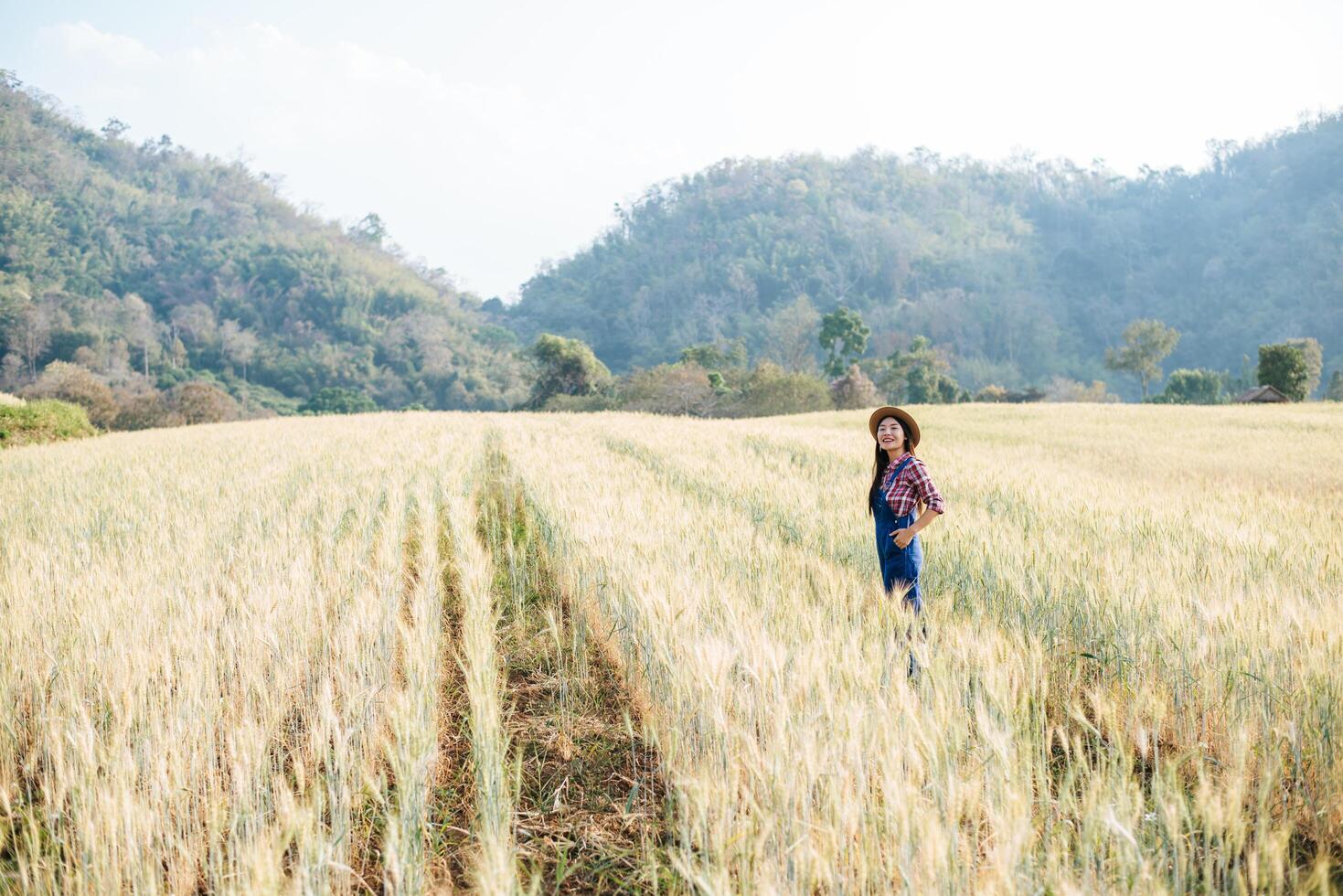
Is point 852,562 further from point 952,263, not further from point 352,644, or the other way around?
point 952,263

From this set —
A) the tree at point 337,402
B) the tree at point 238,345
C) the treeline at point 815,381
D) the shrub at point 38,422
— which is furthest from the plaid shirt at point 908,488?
the tree at point 238,345

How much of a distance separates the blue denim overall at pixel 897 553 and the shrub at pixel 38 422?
2325 centimetres

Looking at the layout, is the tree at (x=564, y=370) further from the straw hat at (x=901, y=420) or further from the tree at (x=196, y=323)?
the straw hat at (x=901, y=420)

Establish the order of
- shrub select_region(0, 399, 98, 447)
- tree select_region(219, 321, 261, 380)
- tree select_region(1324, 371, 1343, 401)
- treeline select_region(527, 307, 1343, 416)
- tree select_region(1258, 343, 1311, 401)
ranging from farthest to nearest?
tree select_region(219, 321, 261, 380), tree select_region(1324, 371, 1343, 401), treeline select_region(527, 307, 1343, 416), tree select_region(1258, 343, 1311, 401), shrub select_region(0, 399, 98, 447)

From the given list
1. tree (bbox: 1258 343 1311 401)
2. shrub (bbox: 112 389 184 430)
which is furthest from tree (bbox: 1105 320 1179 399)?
shrub (bbox: 112 389 184 430)

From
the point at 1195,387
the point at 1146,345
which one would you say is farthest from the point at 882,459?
the point at 1146,345

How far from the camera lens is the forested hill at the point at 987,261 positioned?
87125 mm

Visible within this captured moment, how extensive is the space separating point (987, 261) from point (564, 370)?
76288 mm

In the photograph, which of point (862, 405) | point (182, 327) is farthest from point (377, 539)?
point (182, 327)

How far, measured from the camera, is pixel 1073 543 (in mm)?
4586

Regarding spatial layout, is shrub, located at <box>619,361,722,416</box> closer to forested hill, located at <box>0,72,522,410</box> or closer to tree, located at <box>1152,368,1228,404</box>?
forested hill, located at <box>0,72,522,410</box>

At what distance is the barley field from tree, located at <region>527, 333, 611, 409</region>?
4782cm

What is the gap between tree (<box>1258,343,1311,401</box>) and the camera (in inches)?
1469

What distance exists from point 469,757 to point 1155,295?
369 ft
